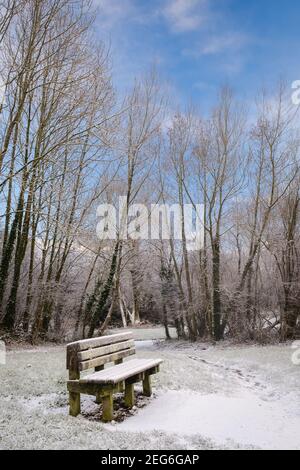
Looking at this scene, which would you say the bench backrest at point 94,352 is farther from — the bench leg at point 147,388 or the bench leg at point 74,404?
the bench leg at point 147,388

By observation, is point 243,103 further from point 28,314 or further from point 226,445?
point 226,445

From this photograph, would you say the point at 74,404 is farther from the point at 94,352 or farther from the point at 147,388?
the point at 147,388

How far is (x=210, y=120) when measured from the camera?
18.2 meters

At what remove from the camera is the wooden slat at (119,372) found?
438 centimetres

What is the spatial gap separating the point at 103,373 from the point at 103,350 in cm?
56

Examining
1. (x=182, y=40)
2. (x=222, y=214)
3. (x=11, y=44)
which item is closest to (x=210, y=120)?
(x=222, y=214)

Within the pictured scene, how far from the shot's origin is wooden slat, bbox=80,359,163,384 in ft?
14.4

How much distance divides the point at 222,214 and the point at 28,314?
10.0 meters

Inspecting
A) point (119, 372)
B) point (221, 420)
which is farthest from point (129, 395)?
point (221, 420)

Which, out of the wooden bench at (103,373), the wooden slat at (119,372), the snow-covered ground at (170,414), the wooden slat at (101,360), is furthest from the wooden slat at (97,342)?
the snow-covered ground at (170,414)

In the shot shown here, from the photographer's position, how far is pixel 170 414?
4938mm

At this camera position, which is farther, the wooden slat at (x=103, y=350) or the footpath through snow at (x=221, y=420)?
the wooden slat at (x=103, y=350)

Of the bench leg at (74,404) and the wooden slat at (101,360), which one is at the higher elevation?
the wooden slat at (101,360)

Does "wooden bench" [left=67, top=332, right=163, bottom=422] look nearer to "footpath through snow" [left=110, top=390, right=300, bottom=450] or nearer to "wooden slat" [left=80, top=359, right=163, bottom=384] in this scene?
"wooden slat" [left=80, top=359, right=163, bottom=384]
